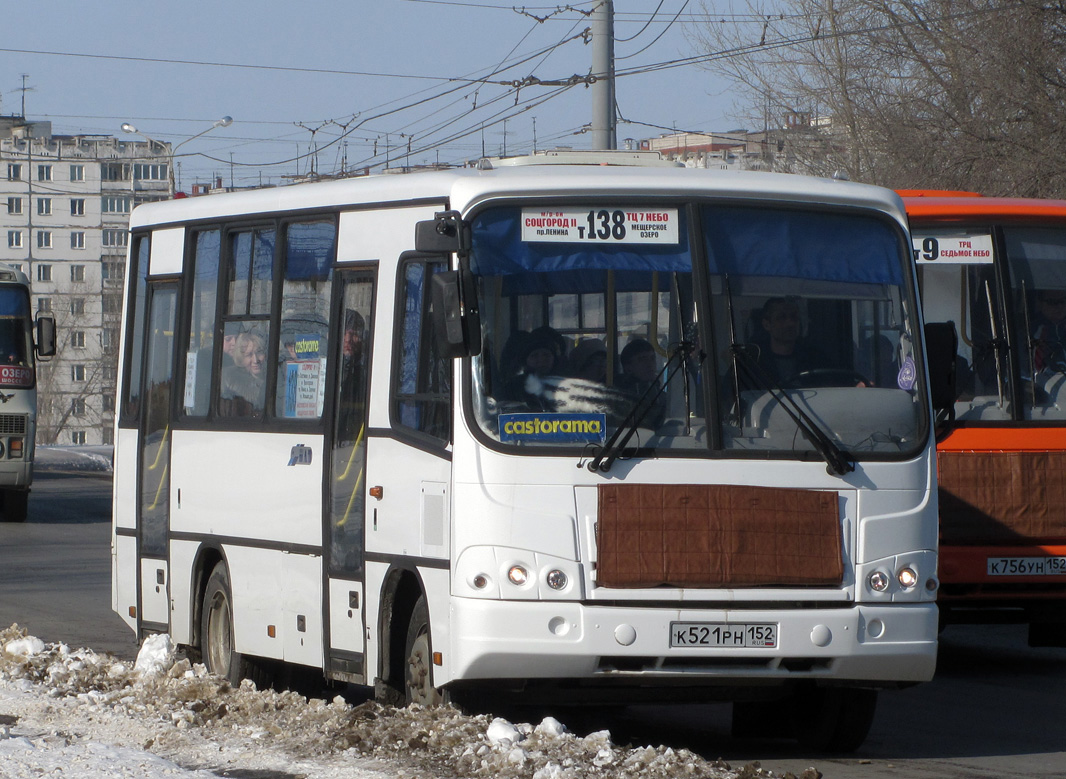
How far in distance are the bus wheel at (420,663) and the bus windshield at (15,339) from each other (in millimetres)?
18099

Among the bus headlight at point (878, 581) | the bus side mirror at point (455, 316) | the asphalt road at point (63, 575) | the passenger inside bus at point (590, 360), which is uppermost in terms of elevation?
the bus side mirror at point (455, 316)

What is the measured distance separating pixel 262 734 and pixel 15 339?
18.3 metres

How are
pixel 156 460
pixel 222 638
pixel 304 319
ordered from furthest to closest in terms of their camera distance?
pixel 156 460
pixel 222 638
pixel 304 319

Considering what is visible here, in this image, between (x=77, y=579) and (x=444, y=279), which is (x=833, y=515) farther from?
(x=77, y=579)

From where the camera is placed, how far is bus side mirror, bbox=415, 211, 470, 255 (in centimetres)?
727

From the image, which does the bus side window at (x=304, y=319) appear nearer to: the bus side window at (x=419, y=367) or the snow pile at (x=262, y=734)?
the bus side window at (x=419, y=367)

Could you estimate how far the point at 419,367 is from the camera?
25.7 ft

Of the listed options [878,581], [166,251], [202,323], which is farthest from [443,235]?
[166,251]

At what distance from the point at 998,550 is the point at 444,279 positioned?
5.23m

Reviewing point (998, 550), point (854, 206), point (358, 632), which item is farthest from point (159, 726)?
point (998, 550)

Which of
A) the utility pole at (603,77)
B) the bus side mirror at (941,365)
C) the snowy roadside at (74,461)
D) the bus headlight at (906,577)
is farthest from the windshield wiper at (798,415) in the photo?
the snowy roadside at (74,461)

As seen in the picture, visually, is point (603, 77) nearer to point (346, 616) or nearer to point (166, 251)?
point (166, 251)

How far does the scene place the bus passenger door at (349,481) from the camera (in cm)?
830

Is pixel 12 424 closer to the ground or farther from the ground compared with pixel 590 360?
closer to the ground
